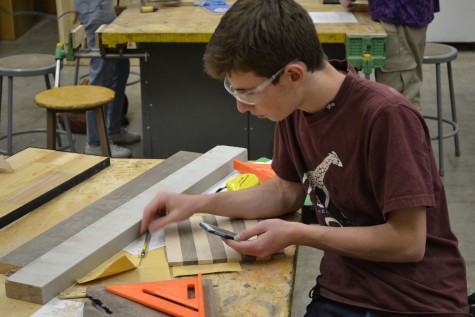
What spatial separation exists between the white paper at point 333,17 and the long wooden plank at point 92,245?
71.9 inches

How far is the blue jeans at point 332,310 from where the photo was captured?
1.59 meters

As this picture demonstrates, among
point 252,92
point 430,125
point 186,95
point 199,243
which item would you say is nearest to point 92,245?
point 199,243

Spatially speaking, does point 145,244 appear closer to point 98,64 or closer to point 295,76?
point 295,76

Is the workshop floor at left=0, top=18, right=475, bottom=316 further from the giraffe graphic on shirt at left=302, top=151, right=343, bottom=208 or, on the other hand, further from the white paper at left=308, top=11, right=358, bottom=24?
the giraffe graphic on shirt at left=302, top=151, right=343, bottom=208

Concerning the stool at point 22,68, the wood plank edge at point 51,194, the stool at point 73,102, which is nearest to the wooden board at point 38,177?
the wood plank edge at point 51,194

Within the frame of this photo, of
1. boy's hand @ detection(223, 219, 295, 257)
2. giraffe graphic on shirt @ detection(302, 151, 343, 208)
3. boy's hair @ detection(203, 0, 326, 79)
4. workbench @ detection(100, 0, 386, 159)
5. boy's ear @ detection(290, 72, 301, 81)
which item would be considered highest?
boy's hair @ detection(203, 0, 326, 79)

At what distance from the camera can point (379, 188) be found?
1.52 meters

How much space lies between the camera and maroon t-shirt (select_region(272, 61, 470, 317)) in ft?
4.82

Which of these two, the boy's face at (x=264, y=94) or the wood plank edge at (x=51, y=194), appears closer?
the boy's face at (x=264, y=94)

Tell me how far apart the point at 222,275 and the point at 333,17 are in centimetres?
246

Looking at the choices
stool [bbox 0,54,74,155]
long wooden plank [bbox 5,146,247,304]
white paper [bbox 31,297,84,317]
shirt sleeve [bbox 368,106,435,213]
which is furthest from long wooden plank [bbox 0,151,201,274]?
stool [bbox 0,54,74,155]

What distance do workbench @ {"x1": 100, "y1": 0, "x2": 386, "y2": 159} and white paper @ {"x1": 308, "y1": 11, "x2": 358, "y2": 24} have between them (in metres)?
0.05

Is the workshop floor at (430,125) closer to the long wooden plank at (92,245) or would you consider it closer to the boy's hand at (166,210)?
the long wooden plank at (92,245)

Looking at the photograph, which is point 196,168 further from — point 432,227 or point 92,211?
point 432,227
